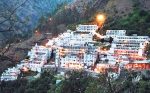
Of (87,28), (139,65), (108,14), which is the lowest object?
(139,65)

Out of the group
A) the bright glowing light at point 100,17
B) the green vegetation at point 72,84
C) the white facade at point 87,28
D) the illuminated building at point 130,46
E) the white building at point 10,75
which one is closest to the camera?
the green vegetation at point 72,84

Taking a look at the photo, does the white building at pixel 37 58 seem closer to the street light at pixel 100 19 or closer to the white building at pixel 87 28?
the white building at pixel 87 28

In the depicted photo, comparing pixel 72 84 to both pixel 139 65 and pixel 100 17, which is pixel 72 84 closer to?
pixel 139 65

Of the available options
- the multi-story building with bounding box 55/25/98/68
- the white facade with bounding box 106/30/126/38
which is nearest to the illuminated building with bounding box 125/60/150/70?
the multi-story building with bounding box 55/25/98/68

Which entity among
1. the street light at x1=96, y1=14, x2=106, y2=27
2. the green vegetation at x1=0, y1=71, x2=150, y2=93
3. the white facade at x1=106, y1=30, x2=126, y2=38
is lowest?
the green vegetation at x1=0, y1=71, x2=150, y2=93

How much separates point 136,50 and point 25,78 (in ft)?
34.3

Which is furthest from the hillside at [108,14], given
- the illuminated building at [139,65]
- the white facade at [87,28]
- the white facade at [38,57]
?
the illuminated building at [139,65]

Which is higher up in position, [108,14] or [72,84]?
[108,14]

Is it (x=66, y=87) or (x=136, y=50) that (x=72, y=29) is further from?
(x=66, y=87)

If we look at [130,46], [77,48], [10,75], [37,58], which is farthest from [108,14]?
[10,75]

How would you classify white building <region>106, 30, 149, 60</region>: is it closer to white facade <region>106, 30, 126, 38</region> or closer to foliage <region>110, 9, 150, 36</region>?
white facade <region>106, 30, 126, 38</region>

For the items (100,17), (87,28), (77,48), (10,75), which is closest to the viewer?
(10,75)

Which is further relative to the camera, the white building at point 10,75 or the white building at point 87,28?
the white building at point 87,28

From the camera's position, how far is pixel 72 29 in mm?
48344
